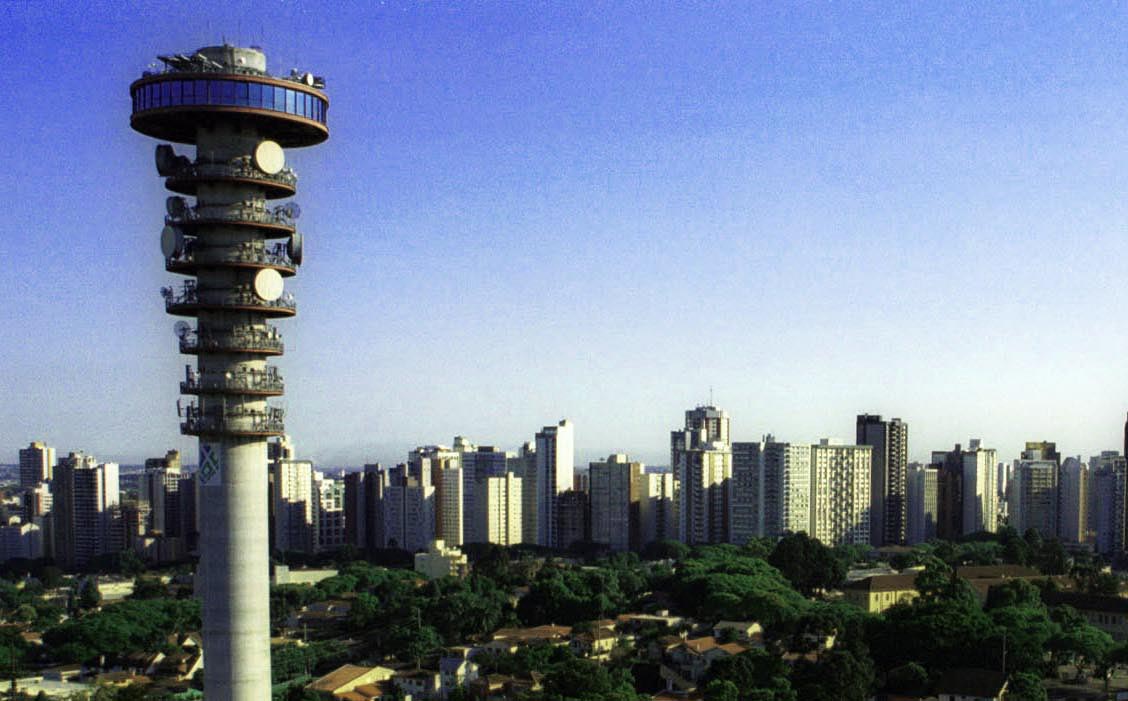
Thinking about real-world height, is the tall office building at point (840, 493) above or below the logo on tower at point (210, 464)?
below

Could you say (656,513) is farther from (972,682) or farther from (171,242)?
(171,242)

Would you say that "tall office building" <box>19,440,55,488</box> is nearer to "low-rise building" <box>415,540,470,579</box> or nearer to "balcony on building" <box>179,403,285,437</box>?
"low-rise building" <box>415,540,470,579</box>

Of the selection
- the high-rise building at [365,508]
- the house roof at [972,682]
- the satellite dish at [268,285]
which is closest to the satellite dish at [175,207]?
the satellite dish at [268,285]

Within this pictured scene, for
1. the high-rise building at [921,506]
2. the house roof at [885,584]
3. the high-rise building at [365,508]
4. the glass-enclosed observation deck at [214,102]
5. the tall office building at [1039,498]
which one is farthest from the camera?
the high-rise building at [365,508]

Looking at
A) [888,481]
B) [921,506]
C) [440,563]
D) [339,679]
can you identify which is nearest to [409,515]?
[440,563]

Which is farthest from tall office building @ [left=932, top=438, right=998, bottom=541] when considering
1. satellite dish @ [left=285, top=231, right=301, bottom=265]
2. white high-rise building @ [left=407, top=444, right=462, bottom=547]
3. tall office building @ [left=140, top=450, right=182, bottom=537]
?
satellite dish @ [left=285, top=231, right=301, bottom=265]

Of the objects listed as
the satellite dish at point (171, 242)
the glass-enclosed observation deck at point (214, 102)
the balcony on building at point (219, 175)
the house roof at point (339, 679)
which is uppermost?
the glass-enclosed observation deck at point (214, 102)

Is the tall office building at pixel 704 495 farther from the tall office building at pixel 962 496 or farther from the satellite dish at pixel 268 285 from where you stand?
the satellite dish at pixel 268 285
